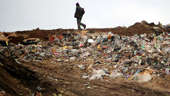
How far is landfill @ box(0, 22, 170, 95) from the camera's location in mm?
5277

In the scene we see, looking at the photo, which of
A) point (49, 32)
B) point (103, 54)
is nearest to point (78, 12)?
point (49, 32)

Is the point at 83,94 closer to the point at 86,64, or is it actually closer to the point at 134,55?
the point at 86,64

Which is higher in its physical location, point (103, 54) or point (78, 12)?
point (78, 12)

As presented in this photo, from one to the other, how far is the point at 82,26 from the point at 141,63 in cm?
489

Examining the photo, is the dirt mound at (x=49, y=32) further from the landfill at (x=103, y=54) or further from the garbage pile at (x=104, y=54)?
the garbage pile at (x=104, y=54)

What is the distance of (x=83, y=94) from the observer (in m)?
3.60

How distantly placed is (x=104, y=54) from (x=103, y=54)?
0.04 meters

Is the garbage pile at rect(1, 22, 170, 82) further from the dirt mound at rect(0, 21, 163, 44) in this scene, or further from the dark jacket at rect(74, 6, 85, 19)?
the dark jacket at rect(74, 6, 85, 19)

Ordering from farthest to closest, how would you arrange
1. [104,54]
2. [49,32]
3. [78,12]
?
[49,32], [78,12], [104,54]

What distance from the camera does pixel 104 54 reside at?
23.0 ft

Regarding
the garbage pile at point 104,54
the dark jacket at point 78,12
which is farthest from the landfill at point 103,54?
the dark jacket at point 78,12

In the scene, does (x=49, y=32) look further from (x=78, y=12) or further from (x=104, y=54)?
(x=104, y=54)

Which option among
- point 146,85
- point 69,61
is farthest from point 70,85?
point 69,61

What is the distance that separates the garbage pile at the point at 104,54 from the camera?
17.4 feet
